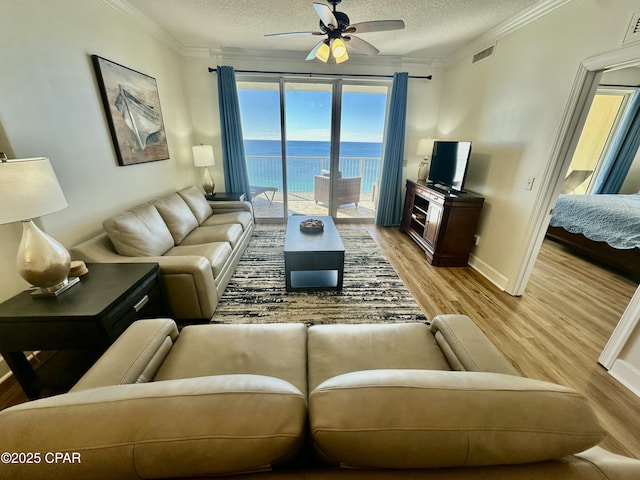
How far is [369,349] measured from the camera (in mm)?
1289

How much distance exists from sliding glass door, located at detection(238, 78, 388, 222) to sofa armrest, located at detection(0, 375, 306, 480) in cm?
411

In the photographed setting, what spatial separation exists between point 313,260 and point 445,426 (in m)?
1.90

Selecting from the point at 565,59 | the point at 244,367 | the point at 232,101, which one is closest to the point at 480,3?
the point at 565,59

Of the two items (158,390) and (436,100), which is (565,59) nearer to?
(436,100)

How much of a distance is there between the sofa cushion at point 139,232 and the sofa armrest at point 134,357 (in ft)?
3.29

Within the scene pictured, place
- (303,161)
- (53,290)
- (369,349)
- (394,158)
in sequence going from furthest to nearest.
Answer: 1. (303,161)
2. (394,158)
3. (53,290)
4. (369,349)

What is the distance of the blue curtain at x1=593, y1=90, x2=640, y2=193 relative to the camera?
392 centimetres

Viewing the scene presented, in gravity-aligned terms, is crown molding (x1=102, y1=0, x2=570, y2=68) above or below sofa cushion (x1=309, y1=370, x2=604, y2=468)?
above

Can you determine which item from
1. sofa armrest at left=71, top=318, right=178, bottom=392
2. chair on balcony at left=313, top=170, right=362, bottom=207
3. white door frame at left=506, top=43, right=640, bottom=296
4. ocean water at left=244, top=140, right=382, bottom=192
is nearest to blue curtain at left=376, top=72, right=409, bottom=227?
ocean water at left=244, top=140, right=382, bottom=192

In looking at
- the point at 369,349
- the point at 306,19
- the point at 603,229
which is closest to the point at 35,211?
the point at 369,349

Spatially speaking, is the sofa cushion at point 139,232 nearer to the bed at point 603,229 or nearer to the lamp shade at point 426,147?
the lamp shade at point 426,147

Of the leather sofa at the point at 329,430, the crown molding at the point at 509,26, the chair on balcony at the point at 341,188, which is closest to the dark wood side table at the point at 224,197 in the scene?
the chair on balcony at the point at 341,188

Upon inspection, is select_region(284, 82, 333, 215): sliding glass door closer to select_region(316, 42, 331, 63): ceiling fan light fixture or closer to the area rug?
select_region(316, 42, 331, 63): ceiling fan light fixture

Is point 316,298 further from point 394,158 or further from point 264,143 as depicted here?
point 264,143
